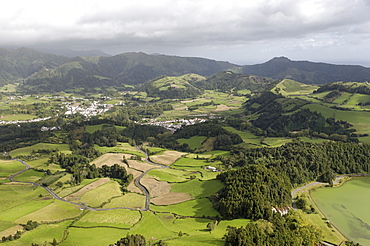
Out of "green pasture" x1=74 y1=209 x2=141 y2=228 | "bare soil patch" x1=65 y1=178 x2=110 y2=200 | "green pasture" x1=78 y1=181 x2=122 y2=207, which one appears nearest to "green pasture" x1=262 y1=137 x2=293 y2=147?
"green pasture" x1=78 y1=181 x2=122 y2=207

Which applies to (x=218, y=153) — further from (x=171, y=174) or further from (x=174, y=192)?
(x=174, y=192)

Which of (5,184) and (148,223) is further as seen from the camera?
(5,184)

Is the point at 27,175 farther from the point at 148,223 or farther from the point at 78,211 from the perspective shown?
the point at 148,223

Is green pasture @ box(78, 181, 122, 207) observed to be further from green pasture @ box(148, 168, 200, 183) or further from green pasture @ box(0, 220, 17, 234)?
green pasture @ box(0, 220, 17, 234)

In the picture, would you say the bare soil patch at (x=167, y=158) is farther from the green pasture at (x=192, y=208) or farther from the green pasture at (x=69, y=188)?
the green pasture at (x=192, y=208)

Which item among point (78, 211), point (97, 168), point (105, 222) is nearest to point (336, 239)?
point (105, 222)

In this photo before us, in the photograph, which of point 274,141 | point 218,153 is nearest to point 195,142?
point 218,153

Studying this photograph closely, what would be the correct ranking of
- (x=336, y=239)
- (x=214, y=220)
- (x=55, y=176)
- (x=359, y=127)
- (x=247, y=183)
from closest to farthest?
(x=336, y=239), (x=214, y=220), (x=247, y=183), (x=55, y=176), (x=359, y=127)
